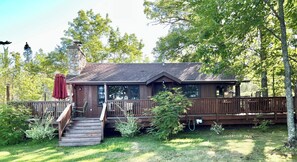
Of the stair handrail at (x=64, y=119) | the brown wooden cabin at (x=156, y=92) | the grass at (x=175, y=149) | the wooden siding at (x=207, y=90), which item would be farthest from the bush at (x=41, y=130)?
the wooden siding at (x=207, y=90)

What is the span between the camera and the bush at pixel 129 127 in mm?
11703

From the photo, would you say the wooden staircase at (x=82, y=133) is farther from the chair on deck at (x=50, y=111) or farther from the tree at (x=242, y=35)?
the tree at (x=242, y=35)

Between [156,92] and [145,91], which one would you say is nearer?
[145,91]

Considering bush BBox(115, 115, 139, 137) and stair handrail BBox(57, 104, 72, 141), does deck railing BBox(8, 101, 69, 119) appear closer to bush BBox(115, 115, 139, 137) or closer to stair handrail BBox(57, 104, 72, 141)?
stair handrail BBox(57, 104, 72, 141)

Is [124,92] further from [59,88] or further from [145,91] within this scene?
[59,88]

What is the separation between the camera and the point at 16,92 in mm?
24234

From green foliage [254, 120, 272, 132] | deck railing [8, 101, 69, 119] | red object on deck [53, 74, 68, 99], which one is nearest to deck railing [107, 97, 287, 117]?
green foliage [254, 120, 272, 132]

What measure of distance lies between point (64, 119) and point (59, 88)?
2.41m

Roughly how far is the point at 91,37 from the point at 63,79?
17.7 meters

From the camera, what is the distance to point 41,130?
11328 millimetres

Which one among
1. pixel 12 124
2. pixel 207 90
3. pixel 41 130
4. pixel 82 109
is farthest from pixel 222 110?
pixel 12 124

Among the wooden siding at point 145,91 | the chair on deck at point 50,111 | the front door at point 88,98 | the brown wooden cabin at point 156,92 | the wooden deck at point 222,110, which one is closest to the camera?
the chair on deck at point 50,111

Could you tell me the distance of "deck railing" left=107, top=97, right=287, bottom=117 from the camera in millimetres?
12953

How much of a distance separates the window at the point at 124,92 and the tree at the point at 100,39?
15.9 m
